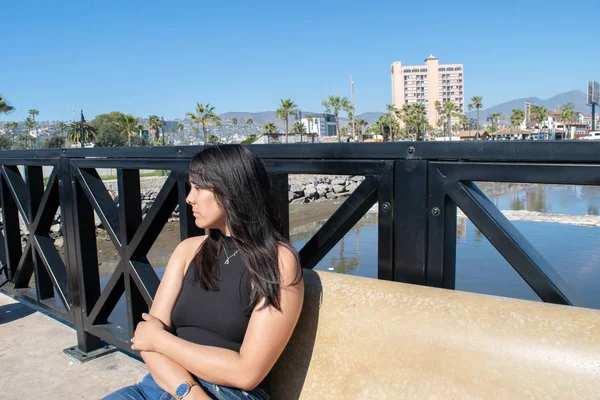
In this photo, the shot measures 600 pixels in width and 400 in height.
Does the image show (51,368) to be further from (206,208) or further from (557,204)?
(557,204)

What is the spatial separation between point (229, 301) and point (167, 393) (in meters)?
0.37

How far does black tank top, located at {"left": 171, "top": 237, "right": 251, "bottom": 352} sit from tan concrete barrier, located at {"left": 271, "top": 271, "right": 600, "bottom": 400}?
8.4 inches

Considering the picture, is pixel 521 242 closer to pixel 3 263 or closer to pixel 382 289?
pixel 382 289

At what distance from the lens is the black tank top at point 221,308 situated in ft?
5.39

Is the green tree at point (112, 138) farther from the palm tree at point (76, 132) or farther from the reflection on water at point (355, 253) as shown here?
the reflection on water at point (355, 253)

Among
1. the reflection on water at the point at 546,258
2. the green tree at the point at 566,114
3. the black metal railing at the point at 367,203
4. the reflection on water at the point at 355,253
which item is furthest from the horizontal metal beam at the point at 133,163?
the green tree at the point at 566,114

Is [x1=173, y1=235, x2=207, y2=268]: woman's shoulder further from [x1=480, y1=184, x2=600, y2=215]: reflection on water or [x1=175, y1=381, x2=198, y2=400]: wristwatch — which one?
[x1=480, y1=184, x2=600, y2=215]: reflection on water

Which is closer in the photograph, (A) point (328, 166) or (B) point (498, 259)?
(A) point (328, 166)

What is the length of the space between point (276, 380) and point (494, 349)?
0.77m

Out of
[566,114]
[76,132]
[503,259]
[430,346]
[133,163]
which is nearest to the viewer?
[430,346]

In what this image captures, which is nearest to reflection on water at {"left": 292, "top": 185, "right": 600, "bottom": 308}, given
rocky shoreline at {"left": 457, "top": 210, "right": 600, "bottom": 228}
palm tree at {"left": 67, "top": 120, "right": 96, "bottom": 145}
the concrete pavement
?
rocky shoreline at {"left": 457, "top": 210, "right": 600, "bottom": 228}

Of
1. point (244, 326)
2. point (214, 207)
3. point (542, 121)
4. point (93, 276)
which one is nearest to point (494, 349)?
point (244, 326)

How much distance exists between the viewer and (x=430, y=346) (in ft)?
4.68

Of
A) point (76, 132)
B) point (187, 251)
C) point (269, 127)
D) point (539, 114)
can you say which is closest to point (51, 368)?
point (187, 251)
